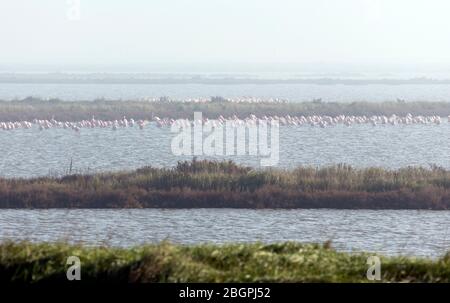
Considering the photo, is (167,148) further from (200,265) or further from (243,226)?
(200,265)

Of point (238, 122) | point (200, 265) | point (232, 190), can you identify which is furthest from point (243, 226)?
point (238, 122)

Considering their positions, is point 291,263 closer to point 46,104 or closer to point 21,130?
point 21,130

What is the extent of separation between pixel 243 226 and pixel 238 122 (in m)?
59.4

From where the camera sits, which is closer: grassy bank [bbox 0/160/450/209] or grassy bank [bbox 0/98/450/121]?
grassy bank [bbox 0/160/450/209]

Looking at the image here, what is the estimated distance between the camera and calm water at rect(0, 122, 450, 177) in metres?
69.4

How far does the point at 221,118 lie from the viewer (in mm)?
105562

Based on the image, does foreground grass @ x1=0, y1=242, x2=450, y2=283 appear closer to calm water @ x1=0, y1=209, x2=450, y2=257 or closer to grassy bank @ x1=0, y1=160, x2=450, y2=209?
calm water @ x1=0, y1=209, x2=450, y2=257

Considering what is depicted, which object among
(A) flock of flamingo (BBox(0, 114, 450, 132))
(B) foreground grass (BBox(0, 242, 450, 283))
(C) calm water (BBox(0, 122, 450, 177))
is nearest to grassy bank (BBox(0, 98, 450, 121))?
(A) flock of flamingo (BBox(0, 114, 450, 132))

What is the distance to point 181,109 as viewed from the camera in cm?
11738

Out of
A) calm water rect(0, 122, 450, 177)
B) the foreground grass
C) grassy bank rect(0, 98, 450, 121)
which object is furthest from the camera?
grassy bank rect(0, 98, 450, 121)

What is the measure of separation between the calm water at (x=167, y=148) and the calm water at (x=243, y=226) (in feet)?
59.4

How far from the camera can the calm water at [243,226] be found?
3603 cm

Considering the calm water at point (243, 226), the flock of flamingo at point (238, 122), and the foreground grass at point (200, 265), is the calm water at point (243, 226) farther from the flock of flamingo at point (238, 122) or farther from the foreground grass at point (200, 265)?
the flock of flamingo at point (238, 122)

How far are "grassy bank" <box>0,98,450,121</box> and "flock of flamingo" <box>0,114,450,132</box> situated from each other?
2.16 meters
